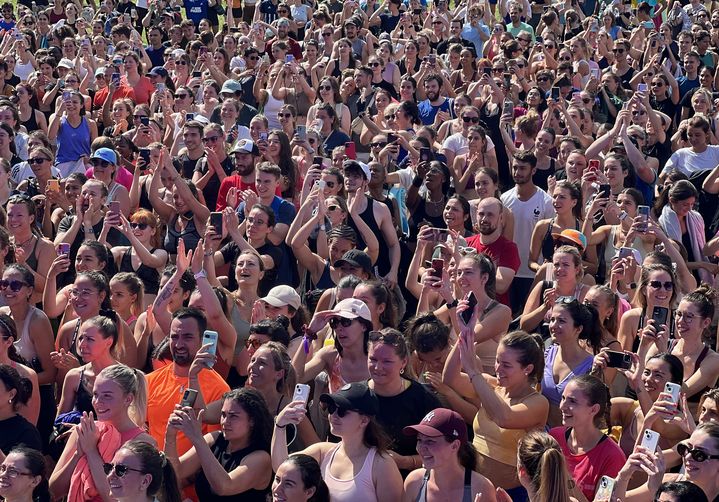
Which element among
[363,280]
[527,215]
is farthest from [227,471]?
[527,215]

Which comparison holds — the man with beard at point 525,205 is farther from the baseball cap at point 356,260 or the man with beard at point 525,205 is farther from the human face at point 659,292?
the human face at point 659,292

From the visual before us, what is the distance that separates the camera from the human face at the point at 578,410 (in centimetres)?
580

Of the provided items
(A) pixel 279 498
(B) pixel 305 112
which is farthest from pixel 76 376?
(B) pixel 305 112

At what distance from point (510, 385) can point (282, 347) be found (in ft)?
4.05

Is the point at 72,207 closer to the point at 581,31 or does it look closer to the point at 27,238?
the point at 27,238

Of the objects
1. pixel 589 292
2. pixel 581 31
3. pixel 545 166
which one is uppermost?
pixel 589 292

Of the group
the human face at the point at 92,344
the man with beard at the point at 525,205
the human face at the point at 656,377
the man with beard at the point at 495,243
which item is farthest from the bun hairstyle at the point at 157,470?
the man with beard at the point at 525,205

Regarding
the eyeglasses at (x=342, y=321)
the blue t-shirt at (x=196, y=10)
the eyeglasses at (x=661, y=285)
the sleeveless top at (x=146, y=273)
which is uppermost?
the eyeglasses at (x=342, y=321)

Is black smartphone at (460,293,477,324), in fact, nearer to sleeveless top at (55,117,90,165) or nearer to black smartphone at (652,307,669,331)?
black smartphone at (652,307,669,331)

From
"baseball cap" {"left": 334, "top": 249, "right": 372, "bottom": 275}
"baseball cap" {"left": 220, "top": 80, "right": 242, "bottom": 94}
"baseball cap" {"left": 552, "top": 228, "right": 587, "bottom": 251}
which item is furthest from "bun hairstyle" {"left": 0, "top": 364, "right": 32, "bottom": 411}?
"baseball cap" {"left": 220, "top": 80, "right": 242, "bottom": 94}

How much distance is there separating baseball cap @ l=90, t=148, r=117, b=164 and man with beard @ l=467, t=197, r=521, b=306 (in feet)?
11.2

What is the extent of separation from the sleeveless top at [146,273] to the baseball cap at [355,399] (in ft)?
10.6

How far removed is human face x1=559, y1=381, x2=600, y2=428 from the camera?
580 centimetres

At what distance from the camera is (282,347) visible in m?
6.55
